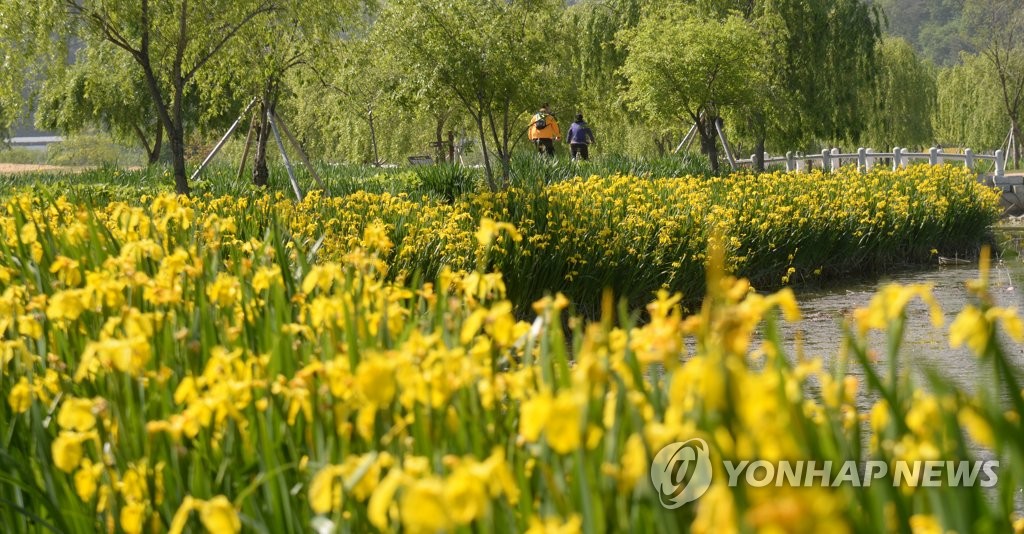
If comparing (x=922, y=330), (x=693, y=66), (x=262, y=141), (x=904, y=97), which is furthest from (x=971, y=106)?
(x=922, y=330)

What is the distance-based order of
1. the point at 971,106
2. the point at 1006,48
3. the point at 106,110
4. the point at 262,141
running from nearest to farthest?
1. the point at 262,141
2. the point at 106,110
3. the point at 1006,48
4. the point at 971,106

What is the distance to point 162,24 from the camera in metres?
14.1

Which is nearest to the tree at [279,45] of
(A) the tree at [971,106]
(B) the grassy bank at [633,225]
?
(B) the grassy bank at [633,225]

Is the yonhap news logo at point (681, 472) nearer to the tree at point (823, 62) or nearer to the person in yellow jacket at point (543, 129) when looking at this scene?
the person in yellow jacket at point (543, 129)

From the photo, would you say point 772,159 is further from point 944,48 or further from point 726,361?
point 944,48

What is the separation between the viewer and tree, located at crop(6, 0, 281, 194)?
12805mm

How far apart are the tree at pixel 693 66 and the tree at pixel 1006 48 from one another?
23.0 m

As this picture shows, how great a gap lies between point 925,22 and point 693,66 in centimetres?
16356

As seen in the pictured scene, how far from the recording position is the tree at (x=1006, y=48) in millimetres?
39406

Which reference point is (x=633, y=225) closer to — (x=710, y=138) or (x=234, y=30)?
(x=234, y=30)

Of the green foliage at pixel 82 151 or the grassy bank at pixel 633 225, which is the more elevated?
the green foliage at pixel 82 151

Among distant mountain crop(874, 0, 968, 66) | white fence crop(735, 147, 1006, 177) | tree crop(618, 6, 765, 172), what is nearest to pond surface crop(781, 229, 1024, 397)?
tree crop(618, 6, 765, 172)

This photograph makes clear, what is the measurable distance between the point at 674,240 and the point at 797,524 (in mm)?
9692

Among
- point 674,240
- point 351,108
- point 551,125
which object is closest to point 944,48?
point 351,108
